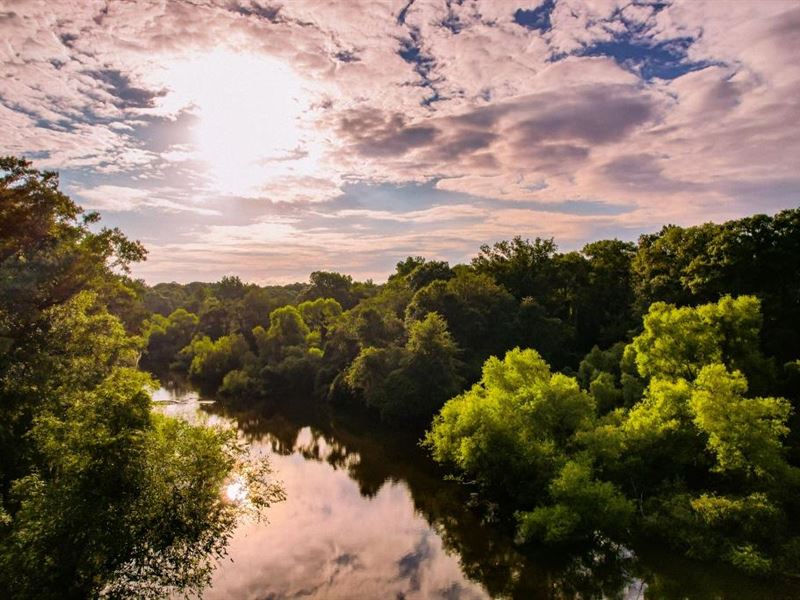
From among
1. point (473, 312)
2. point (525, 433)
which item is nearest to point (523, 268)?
point (473, 312)

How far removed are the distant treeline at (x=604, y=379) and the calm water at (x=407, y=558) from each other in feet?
5.36

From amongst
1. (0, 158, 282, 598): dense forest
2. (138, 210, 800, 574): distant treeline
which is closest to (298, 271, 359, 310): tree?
(138, 210, 800, 574): distant treeline

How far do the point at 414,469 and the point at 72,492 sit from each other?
26599 millimetres

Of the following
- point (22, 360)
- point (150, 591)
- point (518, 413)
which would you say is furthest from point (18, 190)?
point (518, 413)

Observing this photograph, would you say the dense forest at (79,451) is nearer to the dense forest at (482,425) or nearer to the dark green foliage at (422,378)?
the dense forest at (482,425)

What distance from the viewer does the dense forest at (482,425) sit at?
1930 centimetres

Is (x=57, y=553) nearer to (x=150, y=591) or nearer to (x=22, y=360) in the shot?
(x=150, y=591)

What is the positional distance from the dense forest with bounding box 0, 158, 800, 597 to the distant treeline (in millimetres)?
149

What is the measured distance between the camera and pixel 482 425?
99.6 feet

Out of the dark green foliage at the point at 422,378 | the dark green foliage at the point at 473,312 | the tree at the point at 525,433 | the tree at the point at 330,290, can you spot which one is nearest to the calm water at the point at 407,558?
the tree at the point at 525,433

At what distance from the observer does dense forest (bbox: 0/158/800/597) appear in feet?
63.3

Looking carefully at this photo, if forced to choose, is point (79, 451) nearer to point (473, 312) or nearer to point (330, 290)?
point (473, 312)

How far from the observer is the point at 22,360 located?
78.3 feet

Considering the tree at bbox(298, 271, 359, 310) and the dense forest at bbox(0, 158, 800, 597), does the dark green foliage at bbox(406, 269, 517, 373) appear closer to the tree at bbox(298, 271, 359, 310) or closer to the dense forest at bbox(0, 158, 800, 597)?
the dense forest at bbox(0, 158, 800, 597)
